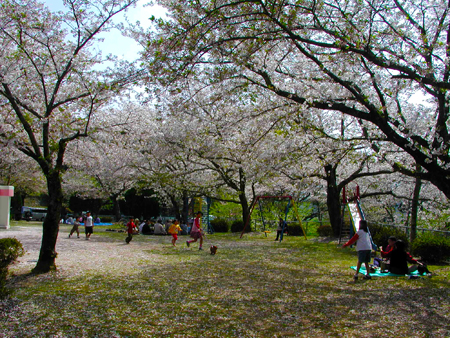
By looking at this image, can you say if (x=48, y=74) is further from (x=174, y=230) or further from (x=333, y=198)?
(x=333, y=198)

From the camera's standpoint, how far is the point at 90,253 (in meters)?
13.3

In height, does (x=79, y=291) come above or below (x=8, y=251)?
below

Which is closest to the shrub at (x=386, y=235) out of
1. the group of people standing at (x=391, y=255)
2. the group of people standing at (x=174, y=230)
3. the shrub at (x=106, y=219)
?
the group of people standing at (x=391, y=255)

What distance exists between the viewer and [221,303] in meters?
6.56

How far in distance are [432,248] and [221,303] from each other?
7970mm

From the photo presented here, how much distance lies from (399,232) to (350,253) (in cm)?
202

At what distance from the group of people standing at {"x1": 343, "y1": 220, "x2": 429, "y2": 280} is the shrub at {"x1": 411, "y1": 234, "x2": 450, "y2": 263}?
233 centimetres

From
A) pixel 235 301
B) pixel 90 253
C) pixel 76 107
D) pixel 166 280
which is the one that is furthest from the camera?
pixel 90 253

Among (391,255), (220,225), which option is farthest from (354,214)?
(220,225)

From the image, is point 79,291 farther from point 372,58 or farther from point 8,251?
point 372,58

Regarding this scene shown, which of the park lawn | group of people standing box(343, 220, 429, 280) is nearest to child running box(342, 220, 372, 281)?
group of people standing box(343, 220, 429, 280)

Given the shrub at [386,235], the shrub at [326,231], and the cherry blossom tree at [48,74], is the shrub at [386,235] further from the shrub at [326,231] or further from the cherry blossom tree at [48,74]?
the cherry blossom tree at [48,74]

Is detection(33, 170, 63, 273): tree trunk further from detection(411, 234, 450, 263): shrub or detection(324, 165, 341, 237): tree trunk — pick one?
detection(324, 165, 341, 237): tree trunk

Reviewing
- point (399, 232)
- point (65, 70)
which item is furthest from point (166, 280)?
point (399, 232)
